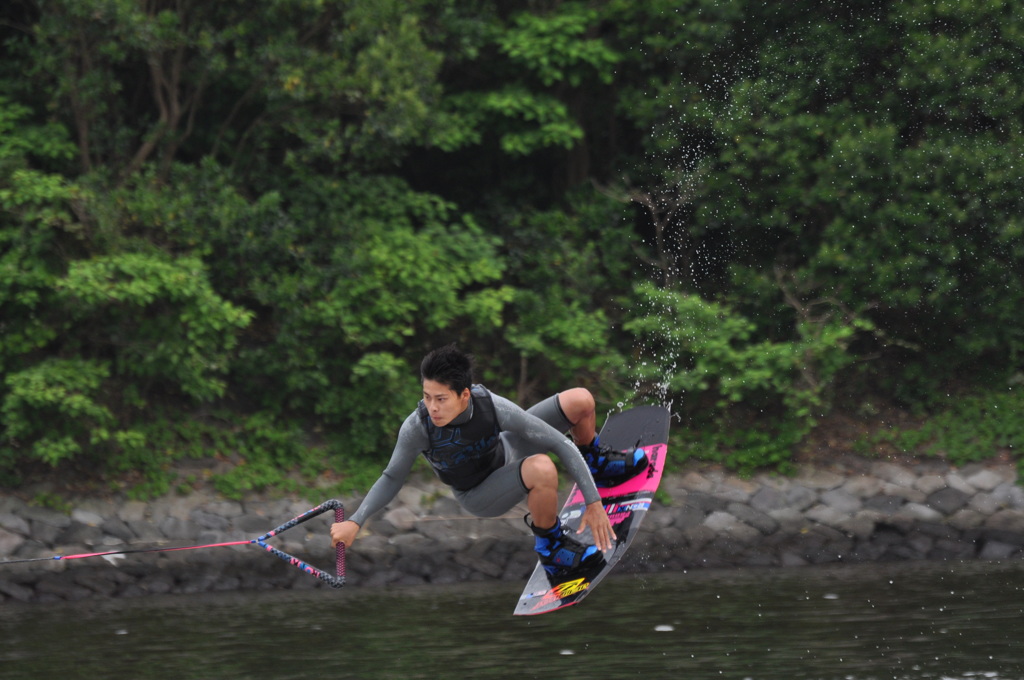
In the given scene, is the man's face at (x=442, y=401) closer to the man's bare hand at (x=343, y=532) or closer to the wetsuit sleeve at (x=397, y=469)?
the wetsuit sleeve at (x=397, y=469)

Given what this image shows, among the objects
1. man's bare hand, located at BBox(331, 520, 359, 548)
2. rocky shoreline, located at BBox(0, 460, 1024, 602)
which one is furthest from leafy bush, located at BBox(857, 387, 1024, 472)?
man's bare hand, located at BBox(331, 520, 359, 548)

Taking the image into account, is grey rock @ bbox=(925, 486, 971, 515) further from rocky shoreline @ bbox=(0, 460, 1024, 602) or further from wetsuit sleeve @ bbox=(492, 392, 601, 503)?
wetsuit sleeve @ bbox=(492, 392, 601, 503)

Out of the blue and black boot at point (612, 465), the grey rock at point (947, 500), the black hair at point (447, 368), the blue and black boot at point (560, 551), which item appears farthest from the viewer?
the grey rock at point (947, 500)

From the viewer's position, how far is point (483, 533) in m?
13.3

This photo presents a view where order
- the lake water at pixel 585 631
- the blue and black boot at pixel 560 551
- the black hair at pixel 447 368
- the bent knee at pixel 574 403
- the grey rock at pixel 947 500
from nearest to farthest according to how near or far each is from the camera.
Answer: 1. the black hair at pixel 447 368
2. the blue and black boot at pixel 560 551
3. the bent knee at pixel 574 403
4. the lake water at pixel 585 631
5. the grey rock at pixel 947 500

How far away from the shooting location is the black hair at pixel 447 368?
22.6ft

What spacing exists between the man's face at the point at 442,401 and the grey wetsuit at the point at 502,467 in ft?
0.50

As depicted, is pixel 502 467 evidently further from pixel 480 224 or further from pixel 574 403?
pixel 480 224

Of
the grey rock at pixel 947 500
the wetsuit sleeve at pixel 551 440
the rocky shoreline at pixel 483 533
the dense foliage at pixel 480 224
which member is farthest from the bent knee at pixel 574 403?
the grey rock at pixel 947 500

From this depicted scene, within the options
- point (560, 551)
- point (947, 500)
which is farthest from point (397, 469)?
point (947, 500)

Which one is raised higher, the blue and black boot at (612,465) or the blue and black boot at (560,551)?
the blue and black boot at (612,465)

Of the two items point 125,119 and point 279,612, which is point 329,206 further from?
point 279,612

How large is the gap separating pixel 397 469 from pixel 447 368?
2.03 ft

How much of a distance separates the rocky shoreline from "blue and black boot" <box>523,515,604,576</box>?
4799 millimetres
